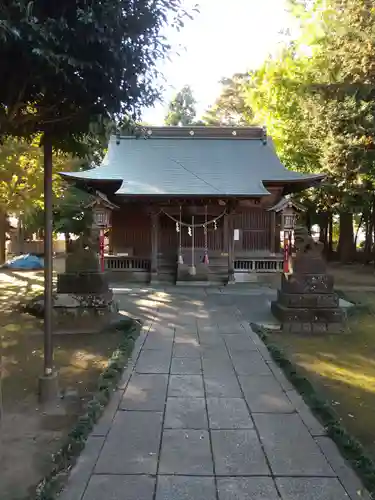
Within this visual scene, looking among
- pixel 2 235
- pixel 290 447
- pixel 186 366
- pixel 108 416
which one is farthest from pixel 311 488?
pixel 2 235

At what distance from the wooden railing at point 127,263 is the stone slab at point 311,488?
1331cm

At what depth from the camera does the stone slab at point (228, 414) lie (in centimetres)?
427

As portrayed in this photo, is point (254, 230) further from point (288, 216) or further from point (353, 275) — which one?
point (353, 275)

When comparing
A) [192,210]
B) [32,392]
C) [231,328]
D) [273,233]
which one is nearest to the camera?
[32,392]

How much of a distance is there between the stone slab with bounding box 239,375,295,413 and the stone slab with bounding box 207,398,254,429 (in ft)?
0.43

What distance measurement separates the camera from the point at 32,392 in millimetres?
5324

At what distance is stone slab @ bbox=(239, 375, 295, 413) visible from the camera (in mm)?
4703

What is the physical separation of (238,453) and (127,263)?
43.3 feet

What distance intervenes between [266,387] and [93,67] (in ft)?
13.3

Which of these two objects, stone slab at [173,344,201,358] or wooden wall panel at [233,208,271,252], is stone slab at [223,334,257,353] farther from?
wooden wall panel at [233,208,271,252]

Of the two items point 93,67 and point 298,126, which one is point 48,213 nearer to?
point 93,67

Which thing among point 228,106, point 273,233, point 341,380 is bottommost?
point 341,380

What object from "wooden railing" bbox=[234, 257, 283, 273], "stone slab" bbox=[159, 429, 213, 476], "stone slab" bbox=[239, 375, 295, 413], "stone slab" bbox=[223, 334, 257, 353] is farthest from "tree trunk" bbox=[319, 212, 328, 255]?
"stone slab" bbox=[159, 429, 213, 476]

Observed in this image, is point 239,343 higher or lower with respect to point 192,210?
lower
